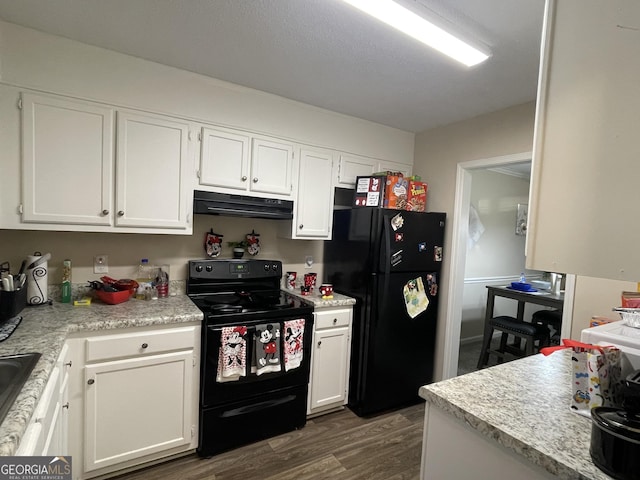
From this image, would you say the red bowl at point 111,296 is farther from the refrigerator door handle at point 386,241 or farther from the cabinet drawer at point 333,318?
the refrigerator door handle at point 386,241

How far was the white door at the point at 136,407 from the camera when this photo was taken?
1.72 metres

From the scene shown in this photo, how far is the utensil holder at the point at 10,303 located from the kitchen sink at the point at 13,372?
0.48m

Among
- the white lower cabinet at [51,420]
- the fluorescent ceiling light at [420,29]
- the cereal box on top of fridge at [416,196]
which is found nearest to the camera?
Result: the white lower cabinet at [51,420]

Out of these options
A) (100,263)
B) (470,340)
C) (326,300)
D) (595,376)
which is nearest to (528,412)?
(595,376)

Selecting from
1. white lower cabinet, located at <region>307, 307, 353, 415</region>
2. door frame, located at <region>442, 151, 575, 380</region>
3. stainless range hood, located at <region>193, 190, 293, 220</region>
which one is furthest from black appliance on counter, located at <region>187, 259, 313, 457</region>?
door frame, located at <region>442, 151, 575, 380</region>

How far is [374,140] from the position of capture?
9.85ft

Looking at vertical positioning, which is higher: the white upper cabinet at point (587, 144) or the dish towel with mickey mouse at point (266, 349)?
the white upper cabinet at point (587, 144)

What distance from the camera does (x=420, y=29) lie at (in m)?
1.49

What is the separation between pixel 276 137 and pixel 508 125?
1796 millimetres

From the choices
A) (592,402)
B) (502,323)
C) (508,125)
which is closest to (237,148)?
(508,125)

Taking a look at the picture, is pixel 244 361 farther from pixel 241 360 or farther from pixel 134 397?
pixel 134 397

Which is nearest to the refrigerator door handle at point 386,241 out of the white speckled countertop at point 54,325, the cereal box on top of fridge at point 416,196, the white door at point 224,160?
the cereal box on top of fridge at point 416,196

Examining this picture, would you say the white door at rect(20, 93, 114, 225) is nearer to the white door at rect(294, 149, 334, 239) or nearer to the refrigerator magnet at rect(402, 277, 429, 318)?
the white door at rect(294, 149, 334, 239)

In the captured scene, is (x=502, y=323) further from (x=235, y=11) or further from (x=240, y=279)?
(x=235, y=11)
